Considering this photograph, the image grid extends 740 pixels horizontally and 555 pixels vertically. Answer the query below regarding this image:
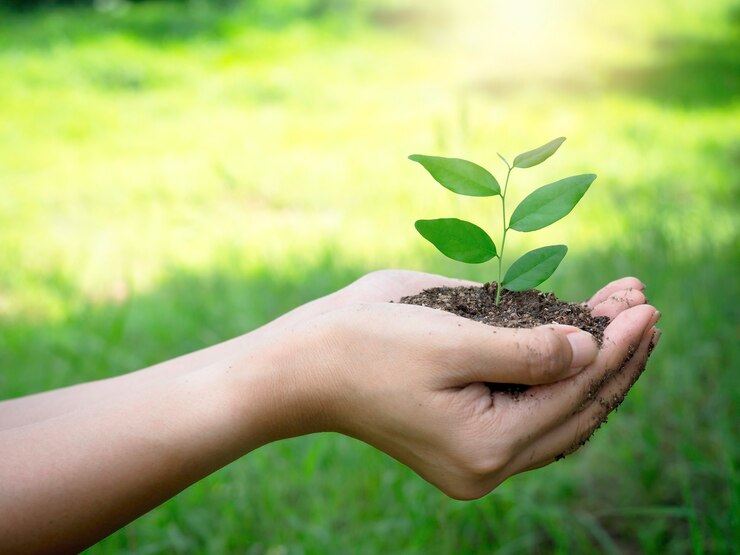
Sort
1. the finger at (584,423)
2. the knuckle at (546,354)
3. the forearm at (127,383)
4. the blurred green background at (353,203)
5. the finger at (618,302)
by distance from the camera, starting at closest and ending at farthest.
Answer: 1. the knuckle at (546,354)
2. the finger at (584,423)
3. the finger at (618,302)
4. the forearm at (127,383)
5. the blurred green background at (353,203)

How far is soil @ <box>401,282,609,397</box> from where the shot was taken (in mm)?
1035

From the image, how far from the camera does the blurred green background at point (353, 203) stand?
165cm

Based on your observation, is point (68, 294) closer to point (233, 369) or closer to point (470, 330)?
point (233, 369)

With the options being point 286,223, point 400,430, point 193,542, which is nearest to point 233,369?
point 400,430

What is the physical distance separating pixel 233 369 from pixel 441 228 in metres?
0.35

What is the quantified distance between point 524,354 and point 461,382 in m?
0.10

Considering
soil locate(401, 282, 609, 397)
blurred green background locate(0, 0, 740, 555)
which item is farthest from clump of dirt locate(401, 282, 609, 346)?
blurred green background locate(0, 0, 740, 555)

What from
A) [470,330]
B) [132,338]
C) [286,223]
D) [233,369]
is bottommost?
[132,338]

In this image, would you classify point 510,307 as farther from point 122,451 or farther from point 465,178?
point 122,451

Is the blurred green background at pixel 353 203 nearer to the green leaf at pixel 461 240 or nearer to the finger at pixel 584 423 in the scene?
the finger at pixel 584 423

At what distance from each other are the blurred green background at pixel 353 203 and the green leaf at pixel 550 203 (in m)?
0.71

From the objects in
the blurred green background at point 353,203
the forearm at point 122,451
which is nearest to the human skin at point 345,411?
the forearm at point 122,451

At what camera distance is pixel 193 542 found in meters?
1.62

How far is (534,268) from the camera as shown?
1.08 meters
